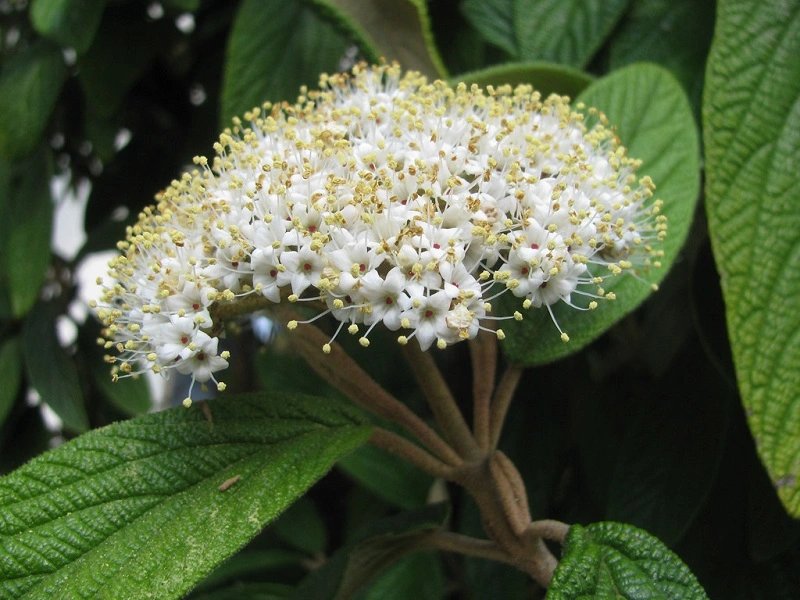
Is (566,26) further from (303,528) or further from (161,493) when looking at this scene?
(303,528)

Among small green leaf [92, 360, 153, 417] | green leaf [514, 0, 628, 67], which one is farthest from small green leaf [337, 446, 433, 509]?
green leaf [514, 0, 628, 67]

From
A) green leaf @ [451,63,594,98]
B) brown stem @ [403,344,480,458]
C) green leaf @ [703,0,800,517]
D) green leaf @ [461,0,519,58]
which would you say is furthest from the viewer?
green leaf @ [461,0,519,58]

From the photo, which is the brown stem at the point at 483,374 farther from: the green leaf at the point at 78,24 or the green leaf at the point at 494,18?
the green leaf at the point at 78,24

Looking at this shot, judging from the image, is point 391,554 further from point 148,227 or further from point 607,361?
point 607,361

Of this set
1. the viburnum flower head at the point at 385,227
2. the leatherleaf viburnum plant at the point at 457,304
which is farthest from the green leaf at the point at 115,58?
the viburnum flower head at the point at 385,227

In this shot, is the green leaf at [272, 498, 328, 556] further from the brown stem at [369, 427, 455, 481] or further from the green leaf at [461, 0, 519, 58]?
the green leaf at [461, 0, 519, 58]

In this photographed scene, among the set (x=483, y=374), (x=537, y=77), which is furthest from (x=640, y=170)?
(x=483, y=374)
